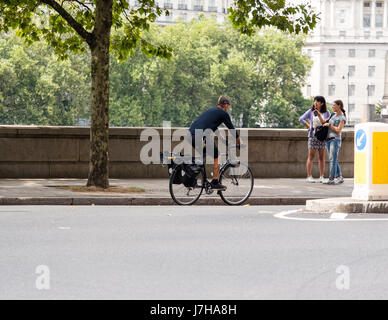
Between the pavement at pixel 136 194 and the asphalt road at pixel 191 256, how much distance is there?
1.32m

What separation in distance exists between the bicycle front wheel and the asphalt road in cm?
155

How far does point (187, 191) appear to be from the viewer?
12.5 meters

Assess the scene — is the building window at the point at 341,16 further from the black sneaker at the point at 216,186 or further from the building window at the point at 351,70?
the black sneaker at the point at 216,186

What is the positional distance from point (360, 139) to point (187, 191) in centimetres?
293

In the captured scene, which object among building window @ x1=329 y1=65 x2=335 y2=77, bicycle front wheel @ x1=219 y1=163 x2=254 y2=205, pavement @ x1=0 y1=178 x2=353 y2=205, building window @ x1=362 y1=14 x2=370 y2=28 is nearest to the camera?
pavement @ x1=0 y1=178 x2=353 y2=205

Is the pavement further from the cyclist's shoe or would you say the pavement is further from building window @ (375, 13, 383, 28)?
building window @ (375, 13, 383, 28)

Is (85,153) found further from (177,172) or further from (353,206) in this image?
(353,206)

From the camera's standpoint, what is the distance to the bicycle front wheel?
12.6 m

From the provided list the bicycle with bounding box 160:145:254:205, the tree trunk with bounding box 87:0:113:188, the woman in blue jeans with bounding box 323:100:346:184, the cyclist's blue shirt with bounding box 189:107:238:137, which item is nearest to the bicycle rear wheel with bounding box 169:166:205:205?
the bicycle with bounding box 160:145:254:205

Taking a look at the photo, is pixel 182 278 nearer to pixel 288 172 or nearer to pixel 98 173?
pixel 98 173

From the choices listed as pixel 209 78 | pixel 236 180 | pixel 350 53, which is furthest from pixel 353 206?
pixel 350 53

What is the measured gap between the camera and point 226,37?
308ft

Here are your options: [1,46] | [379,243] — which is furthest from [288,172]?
[1,46]
